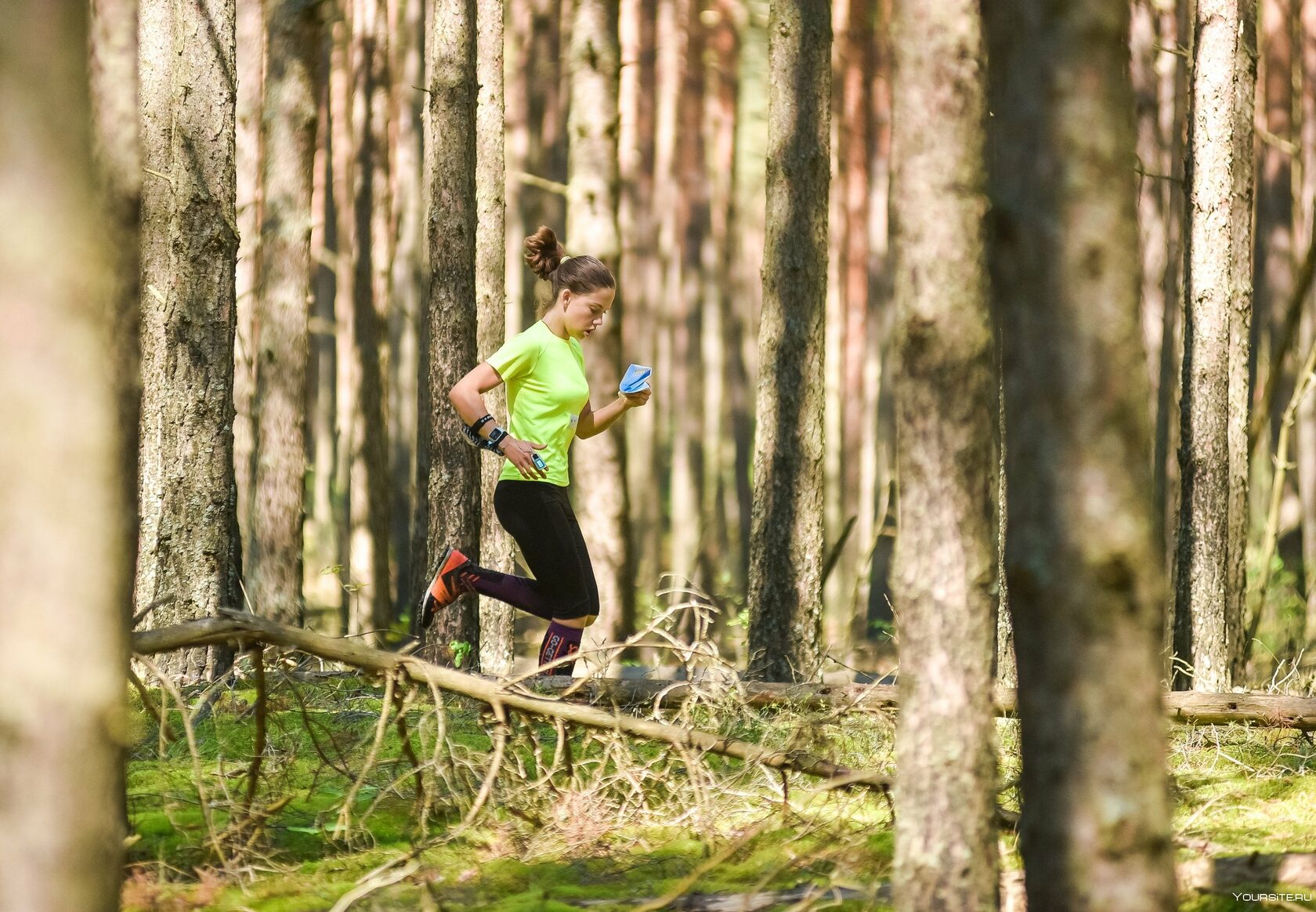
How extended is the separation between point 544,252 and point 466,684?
7.64ft

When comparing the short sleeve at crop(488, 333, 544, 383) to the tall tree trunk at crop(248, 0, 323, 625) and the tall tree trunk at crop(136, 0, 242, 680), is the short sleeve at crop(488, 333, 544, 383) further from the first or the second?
the tall tree trunk at crop(248, 0, 323, 625)

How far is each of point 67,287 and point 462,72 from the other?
6.76 meters

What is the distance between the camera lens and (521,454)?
220 inches

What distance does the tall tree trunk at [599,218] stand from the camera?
1004cm

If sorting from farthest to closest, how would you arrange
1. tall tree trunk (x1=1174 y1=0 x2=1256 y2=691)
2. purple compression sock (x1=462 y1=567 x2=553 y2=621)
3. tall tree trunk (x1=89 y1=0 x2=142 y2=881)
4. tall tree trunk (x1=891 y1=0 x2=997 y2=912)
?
tall tree trunk (x1=1174 y1=0 x2=1256 y2=691)
purple compression sock (x1=462 y1=567 x2=553 y2=621)
tall tree trunk (x1=891 y1=0 x2=997 y2=912)
tall tree trunk (x1=89 y1=0 x2=142 y2=881)

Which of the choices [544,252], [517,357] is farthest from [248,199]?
[517,357]

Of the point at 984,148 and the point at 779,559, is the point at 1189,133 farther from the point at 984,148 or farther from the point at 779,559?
the point at 984,148

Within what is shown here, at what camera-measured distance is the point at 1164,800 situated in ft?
8.38

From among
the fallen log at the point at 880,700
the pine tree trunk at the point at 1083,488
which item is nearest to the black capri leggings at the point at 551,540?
the fallen log at the point at 880,700

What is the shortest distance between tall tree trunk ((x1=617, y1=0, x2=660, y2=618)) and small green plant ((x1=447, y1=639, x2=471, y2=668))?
514cm

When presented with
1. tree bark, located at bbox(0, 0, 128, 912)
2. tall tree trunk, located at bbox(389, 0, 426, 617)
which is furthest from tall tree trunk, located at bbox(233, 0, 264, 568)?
tree bark, located at bbox(0, 0, 128, 912)

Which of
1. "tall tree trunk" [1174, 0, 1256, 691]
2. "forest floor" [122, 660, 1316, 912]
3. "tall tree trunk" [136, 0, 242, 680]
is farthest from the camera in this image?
"tall tree trunk" [1174, 0, 1256, 691]

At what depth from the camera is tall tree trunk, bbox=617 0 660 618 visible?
13781 millimetres

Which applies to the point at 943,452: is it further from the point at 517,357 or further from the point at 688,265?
the point at 688,265
